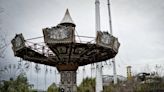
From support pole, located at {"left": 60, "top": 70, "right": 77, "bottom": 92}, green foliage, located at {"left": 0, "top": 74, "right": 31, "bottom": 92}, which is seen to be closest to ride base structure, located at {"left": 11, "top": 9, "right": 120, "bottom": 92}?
support pole, located at {"left": 60, "top": 70, "right": 77, "bottom": 92}

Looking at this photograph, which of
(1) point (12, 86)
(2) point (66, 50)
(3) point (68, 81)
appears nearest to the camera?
(2) point (66, 50)

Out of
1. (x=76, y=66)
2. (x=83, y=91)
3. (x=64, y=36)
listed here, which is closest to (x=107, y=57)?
(x=76, y=66)

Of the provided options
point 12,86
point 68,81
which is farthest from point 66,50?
point 12,86

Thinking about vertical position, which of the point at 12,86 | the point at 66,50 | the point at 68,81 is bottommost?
the point at 12,86

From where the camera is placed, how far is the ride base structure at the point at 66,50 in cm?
1269

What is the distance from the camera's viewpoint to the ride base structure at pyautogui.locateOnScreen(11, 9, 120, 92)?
1269 centimetres

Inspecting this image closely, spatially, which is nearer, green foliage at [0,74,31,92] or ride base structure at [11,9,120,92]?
ride base structure at [11,9,120,92]

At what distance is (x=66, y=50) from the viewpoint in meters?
14.5

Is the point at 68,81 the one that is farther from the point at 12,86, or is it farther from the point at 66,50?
the point at 12,86

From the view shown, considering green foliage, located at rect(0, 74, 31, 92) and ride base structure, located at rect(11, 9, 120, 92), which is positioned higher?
ride base structure, located at rect(11, 9, 120, 92)

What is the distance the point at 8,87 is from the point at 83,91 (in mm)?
9878

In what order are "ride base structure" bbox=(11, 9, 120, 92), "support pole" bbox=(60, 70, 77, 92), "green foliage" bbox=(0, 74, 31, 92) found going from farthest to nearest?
"green foliage" bbox=(0, 74, 31, 92), "support pole" bbox=(60, 70, 77, 92), "ride base structure" bbox=(11, 9, 120, 92)

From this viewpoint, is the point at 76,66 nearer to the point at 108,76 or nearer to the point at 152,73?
the point at 152,73

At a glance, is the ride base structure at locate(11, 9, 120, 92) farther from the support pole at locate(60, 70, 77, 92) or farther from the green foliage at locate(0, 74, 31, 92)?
the green foliage at locate(0, 74, 31, 92)
